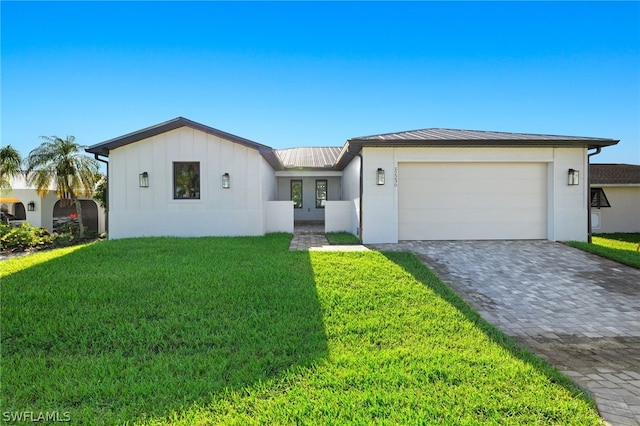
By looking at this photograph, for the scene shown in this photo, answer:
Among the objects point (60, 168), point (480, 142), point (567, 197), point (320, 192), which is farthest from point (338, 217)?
point (60, 168)

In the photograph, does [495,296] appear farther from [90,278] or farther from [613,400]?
[90,278]

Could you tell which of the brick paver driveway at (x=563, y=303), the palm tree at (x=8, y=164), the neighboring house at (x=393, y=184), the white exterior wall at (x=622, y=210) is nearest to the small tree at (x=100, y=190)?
the palm tree at (x=8, y=164)

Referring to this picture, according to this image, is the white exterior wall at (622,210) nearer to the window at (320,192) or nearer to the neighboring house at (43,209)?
the window at (320,192)

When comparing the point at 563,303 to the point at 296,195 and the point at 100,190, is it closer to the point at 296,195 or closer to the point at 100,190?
the point at 296,195

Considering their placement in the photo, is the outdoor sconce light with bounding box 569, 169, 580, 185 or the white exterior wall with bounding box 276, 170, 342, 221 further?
the white exterior wall with bounding box 276, 170, 342, 221

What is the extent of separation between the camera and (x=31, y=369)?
2.88 metres

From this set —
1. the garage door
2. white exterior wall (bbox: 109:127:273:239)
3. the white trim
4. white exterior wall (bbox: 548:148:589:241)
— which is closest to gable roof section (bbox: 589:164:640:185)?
white exterior wall (bbox: 548:148:589:241)

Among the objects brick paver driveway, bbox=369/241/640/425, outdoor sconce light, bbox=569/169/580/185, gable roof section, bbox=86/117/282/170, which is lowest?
brick paver driveway, bbox=369/241/640/425

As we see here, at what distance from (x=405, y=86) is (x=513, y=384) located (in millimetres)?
13688

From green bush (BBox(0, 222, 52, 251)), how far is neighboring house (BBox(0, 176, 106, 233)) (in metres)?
2.57

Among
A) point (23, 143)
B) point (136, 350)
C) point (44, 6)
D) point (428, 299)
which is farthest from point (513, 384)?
point (23, 143)

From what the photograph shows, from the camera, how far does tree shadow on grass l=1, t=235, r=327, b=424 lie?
252 cm

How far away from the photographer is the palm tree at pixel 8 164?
15.7m

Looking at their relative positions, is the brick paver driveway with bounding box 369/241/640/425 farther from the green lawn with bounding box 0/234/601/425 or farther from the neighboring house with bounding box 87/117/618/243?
the neighboring house with bounding box 87/117/618/243
